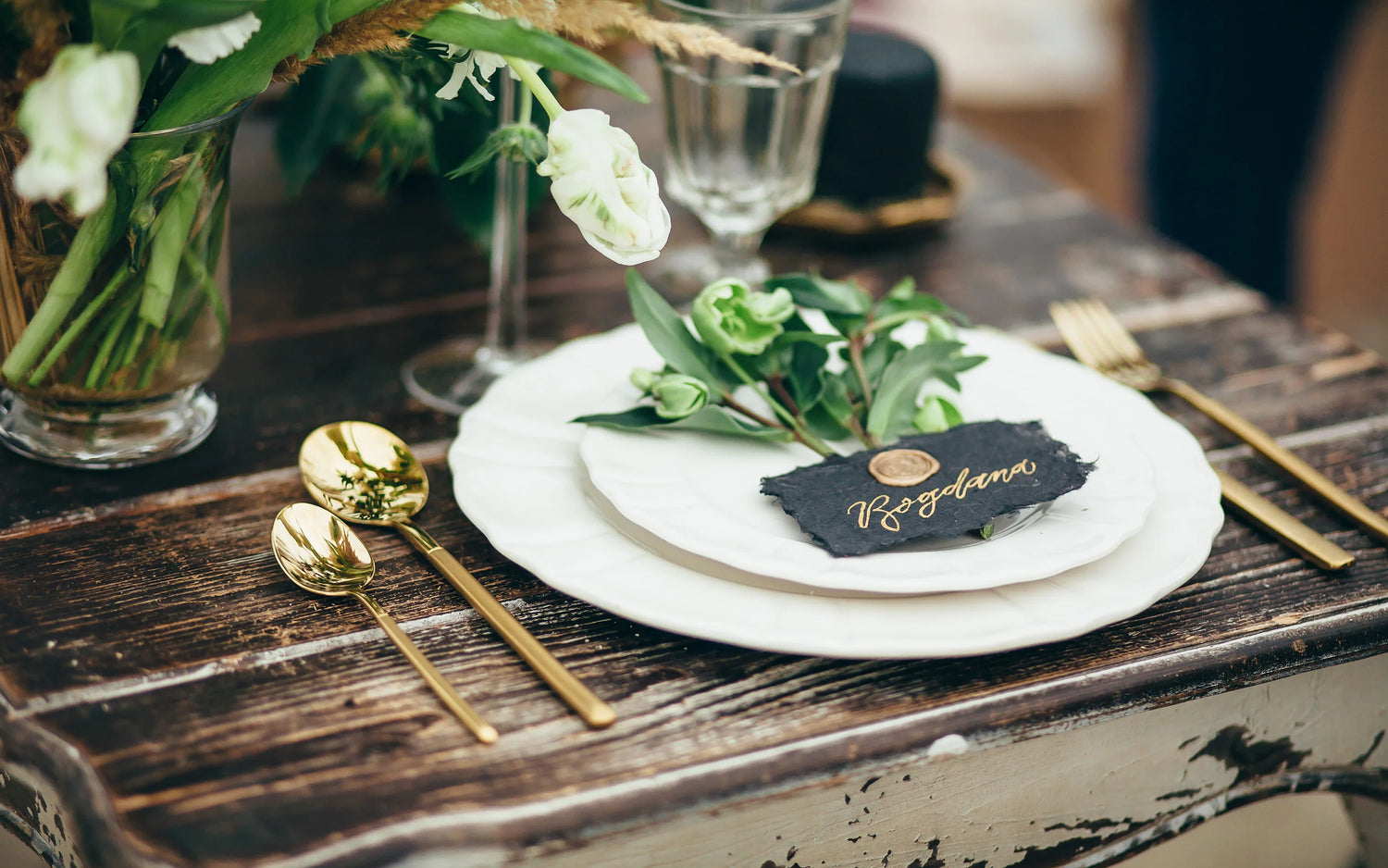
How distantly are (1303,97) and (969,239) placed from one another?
0.96 meters

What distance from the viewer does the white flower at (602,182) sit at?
0.44m

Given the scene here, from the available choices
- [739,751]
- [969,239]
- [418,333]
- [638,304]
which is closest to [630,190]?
[638,304]

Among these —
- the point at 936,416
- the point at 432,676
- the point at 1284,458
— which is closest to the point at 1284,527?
the point at 1284,458

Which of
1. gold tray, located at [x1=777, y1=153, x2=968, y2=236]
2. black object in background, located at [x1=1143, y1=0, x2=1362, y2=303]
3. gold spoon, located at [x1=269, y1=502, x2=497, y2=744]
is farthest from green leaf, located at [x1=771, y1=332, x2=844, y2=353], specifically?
black object in background, located at [x1=1143, y1=0, x2=1362, y2=303]

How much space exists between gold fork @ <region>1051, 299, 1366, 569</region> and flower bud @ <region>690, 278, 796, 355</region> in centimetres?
25

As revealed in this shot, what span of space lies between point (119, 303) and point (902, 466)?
0.36 meters

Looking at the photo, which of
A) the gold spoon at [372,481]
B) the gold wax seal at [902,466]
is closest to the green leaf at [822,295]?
the gold wax seal at [902,466]

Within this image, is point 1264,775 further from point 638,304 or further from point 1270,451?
point 638,304

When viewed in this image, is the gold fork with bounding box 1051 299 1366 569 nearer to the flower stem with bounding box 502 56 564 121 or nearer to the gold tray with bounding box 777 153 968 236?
the gold tray with bounding box 777 153 968 236

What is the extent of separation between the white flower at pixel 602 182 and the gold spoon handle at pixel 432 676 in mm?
174

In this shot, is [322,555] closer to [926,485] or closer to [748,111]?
[926,485]

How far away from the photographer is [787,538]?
18.4 inches

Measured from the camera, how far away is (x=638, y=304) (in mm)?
551

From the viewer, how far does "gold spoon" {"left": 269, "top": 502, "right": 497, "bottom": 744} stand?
1.58 ft
